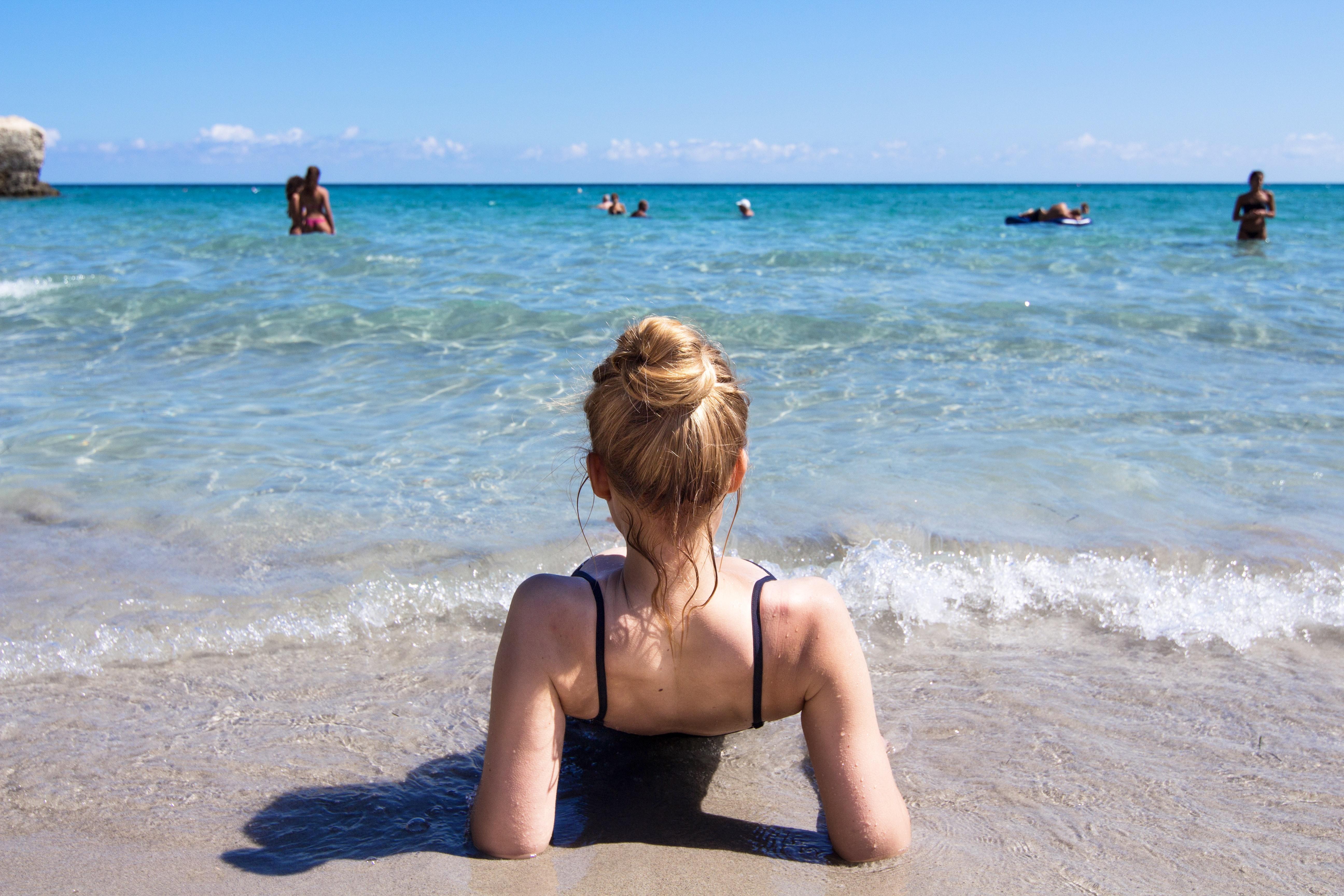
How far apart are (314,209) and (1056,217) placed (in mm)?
17147

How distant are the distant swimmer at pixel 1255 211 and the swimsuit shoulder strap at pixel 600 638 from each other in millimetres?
16882

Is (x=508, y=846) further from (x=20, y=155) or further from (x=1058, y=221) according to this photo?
(x=20, y=155)

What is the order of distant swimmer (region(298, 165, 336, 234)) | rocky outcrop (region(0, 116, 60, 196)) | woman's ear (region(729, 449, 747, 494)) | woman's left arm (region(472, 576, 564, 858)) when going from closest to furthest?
1. woman's ear (region(729, 449, 747, 494))
2. woman's left arm (region(472, 576, 564, 858))
3. distant swimmer (region(298, 165, 336, 234))
4. rocky outcrop (region(0, 116, 60, 196))

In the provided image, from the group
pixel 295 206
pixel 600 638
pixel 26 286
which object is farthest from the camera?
pixel 295 206

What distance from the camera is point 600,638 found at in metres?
1.80

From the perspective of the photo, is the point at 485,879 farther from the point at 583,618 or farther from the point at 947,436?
the point at 947,436

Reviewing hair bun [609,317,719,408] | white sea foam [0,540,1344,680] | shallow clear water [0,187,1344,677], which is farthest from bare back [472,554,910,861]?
shallow clear water [0,187,1344,677]

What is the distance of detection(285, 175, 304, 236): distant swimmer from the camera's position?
49.5ft

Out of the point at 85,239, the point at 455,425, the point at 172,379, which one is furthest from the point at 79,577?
the point at 85,239

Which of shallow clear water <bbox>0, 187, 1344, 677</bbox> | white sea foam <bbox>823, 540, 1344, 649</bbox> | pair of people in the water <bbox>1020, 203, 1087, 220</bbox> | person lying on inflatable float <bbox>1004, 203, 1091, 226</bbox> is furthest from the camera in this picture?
pair of people in the water <bbox>1020, 203, 1087, 220</bbox>

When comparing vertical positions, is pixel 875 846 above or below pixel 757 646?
below

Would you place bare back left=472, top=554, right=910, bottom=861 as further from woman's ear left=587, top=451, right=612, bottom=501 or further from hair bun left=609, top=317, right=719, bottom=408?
hair bun left=609, top=317, right=719, bottom=408

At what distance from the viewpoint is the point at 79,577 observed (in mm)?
3287

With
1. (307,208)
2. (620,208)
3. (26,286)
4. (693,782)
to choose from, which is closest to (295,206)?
(307,208)
